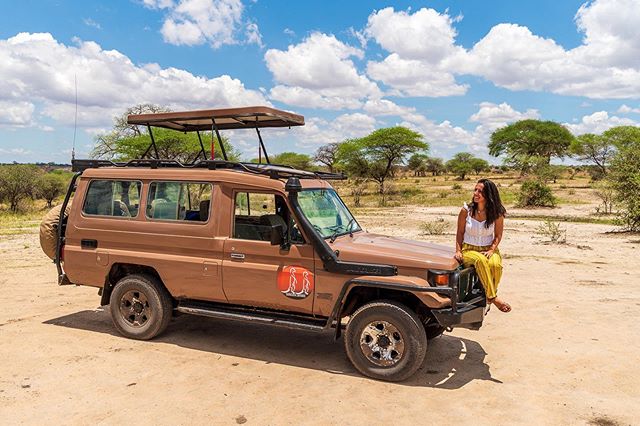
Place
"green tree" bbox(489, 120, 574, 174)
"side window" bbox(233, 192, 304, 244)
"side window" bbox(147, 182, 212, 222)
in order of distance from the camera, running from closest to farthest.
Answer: "side window" bbox(233, 192, 304, 244) < "side window" bbox(147, 182, 212, 222) < "green tree" bbox(489, 120, 574, 174)

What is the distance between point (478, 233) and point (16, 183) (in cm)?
3917

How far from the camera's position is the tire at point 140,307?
6.32 m

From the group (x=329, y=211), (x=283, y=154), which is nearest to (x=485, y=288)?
(x=329, y=211)

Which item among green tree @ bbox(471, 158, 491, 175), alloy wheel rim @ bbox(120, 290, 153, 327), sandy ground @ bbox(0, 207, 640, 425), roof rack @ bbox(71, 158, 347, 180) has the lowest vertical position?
sandy ground @ bbox(0, 207, 640, 425)

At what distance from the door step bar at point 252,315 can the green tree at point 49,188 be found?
38.3 meters

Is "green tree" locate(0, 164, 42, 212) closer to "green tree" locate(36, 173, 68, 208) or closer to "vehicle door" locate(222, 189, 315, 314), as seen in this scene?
"green tree" locate(36, 173, 68, 208)

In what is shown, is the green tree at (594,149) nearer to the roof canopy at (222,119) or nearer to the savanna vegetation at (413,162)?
the savanna vegetation at (413,162)

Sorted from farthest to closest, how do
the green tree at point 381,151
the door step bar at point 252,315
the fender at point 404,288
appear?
the green tree at point 381,151 → the door step bar at point 252,315 → the fender at point 404,288

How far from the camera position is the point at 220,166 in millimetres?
6199

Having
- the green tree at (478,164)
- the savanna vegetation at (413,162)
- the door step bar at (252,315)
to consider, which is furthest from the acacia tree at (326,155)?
the door step bar at (252,315)

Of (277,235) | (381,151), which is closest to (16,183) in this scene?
(381,151)

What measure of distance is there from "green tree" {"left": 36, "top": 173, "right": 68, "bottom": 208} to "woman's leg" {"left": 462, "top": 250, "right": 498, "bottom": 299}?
132ft

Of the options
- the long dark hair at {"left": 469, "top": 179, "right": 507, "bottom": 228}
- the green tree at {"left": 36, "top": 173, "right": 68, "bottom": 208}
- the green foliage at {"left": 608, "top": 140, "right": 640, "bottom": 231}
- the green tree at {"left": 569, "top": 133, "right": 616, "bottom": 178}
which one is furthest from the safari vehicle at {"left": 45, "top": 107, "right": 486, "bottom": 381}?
the green tree at {"left": 569, "top": 133, "right": 616, "bottom": 178}

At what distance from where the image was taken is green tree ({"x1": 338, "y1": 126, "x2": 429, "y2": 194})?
44656mm
